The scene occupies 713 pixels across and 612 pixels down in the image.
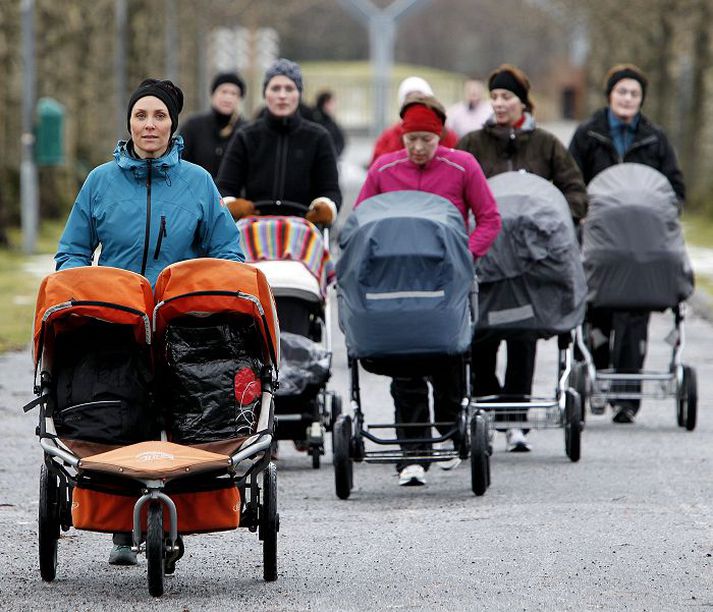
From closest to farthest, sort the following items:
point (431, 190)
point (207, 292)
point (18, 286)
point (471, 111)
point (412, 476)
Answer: point (207, 292)
point (412, 476)
point (431, 190)
point (18, 286)
point (471, 111)

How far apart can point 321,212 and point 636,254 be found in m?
1.98

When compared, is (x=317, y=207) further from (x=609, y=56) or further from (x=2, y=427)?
(x=609, y=56)

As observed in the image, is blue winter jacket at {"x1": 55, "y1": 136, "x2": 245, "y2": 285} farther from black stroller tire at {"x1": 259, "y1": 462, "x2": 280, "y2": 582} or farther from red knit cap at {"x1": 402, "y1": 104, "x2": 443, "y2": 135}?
red knit cap at {"x1": 402, "y1": 104, "x2": 443, "y2": 135}

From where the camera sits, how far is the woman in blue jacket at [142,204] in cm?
700

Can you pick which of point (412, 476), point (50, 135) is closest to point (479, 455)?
point (412, 476)

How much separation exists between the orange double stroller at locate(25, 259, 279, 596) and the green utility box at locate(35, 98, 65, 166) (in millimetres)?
19609

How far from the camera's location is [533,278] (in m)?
9.71

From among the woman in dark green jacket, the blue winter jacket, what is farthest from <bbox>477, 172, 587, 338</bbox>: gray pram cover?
the blue winter jacket

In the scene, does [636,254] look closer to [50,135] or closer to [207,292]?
[207,292]

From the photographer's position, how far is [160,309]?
6.64 m

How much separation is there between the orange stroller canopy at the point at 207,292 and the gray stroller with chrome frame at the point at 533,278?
3096 millimetres

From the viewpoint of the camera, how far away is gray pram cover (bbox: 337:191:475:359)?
27.9ft

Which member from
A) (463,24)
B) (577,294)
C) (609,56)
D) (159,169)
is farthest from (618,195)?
(463,24)

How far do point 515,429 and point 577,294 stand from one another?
3.05 feet
